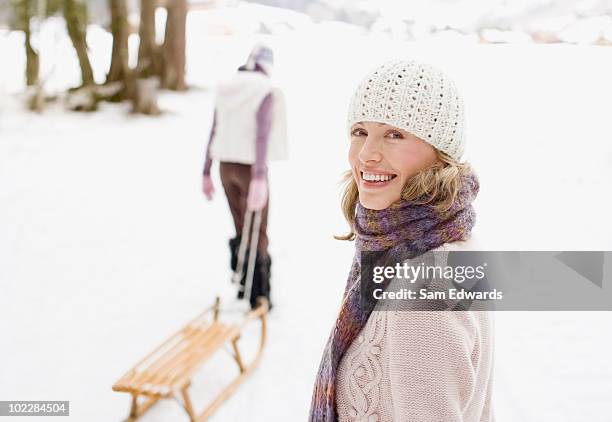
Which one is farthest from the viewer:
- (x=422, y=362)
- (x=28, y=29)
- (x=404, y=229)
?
(x=28, y=29)

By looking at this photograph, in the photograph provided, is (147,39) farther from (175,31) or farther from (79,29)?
(79,29)

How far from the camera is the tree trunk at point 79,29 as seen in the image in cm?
218

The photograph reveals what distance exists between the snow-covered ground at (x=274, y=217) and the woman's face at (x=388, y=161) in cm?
130

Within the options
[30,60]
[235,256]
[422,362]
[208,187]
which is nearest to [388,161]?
[422,362]

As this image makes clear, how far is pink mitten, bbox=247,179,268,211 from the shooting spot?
2299mm

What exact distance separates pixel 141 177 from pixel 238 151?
414 millimetres

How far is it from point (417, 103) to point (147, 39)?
1.52 metres

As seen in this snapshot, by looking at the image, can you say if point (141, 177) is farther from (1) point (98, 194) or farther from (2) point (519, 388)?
(2) point (519, 388)

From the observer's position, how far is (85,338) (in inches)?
88.2

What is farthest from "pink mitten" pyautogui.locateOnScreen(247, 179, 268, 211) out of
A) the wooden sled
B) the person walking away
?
the wooden sled

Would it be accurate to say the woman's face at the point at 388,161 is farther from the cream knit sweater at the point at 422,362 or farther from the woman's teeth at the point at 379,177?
the cream knit sweater at the point at 422,362

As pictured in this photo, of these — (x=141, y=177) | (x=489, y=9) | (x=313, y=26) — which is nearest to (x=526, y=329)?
(x=489, y=9)

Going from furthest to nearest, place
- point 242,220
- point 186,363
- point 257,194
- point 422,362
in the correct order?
point 242,220
point 257,194
point 186,363
point 422,362

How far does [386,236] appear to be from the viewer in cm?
105
